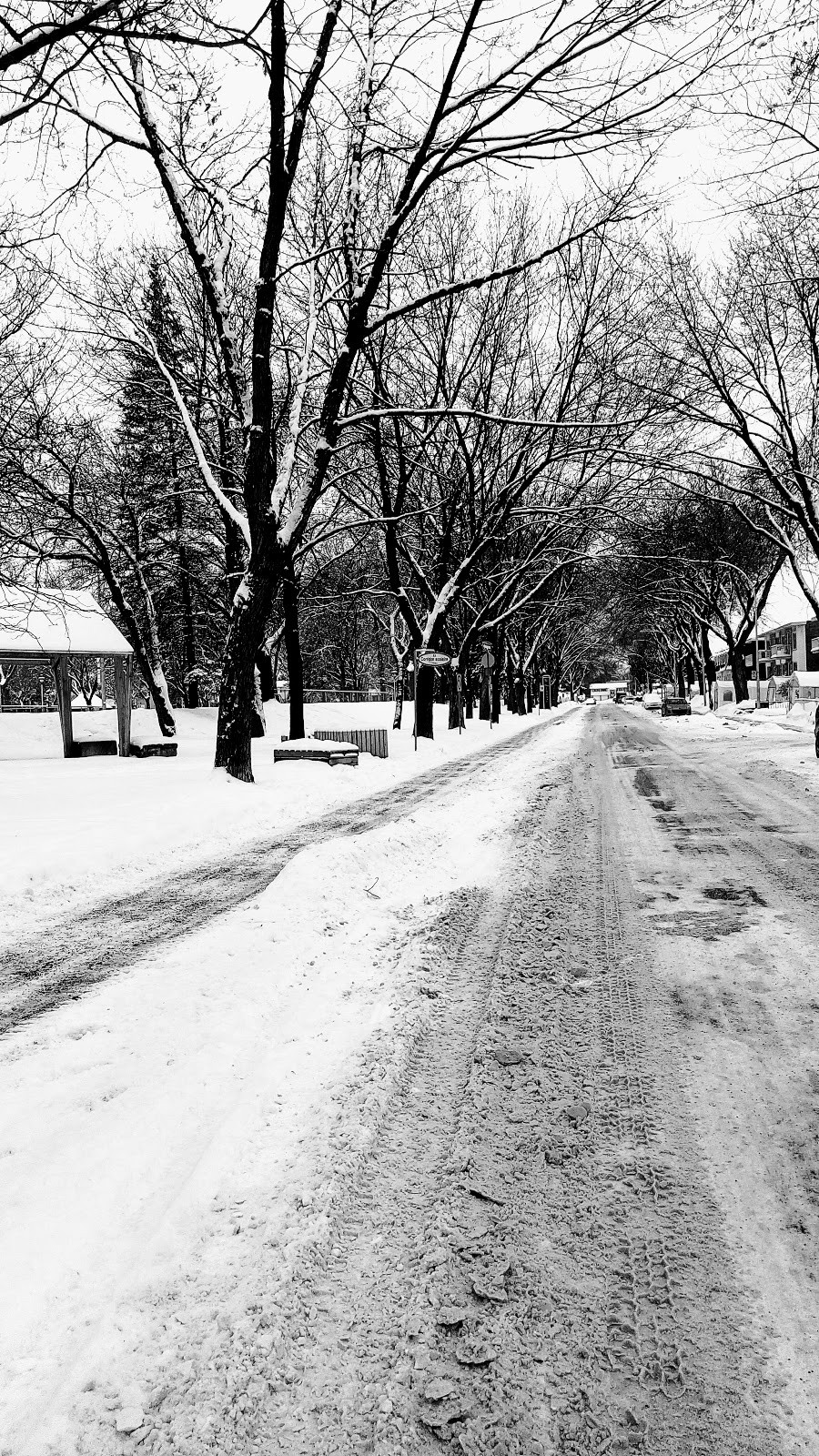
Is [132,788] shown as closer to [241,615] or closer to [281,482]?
[241,615]

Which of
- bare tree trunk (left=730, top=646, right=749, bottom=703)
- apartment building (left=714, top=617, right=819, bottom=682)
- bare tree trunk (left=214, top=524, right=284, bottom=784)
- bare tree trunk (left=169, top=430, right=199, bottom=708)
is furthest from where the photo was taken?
apartment building (left=714, top=617, right=819, bottom=682)

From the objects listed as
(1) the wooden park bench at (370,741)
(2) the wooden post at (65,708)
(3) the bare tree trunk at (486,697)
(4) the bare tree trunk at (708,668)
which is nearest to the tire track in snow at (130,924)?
(1) the wooden park bench at (370,741)

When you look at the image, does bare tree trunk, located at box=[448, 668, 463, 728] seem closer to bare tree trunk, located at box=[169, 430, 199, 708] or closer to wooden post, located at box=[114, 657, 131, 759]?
bare tree trunk, located at box=[169, 430, 199, 708]

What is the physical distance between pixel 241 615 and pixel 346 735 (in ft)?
28.3

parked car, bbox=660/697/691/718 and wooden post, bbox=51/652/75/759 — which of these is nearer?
wooden post, bbox=51/652/75/759

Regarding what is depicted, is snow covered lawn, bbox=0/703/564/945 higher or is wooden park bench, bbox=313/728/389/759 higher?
wooden park bench, bbox=313/728/389/759

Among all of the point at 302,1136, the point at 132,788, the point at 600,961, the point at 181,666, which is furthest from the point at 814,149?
the point at 181,666

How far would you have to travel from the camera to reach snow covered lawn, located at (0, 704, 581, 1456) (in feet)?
6.30

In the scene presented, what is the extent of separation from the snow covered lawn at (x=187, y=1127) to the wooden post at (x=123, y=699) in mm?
16947

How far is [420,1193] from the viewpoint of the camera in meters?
2.48

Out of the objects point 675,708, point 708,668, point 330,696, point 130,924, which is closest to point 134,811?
point 130,924

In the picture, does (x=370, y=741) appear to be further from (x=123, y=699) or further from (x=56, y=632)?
(x=56, y=632)

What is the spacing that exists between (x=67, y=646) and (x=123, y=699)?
2.20m

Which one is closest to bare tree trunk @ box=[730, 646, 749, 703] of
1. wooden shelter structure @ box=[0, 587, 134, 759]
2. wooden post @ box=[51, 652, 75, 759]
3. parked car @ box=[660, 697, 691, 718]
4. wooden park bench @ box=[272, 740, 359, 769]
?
parked car @ box=[660, 697, 691, 718]
